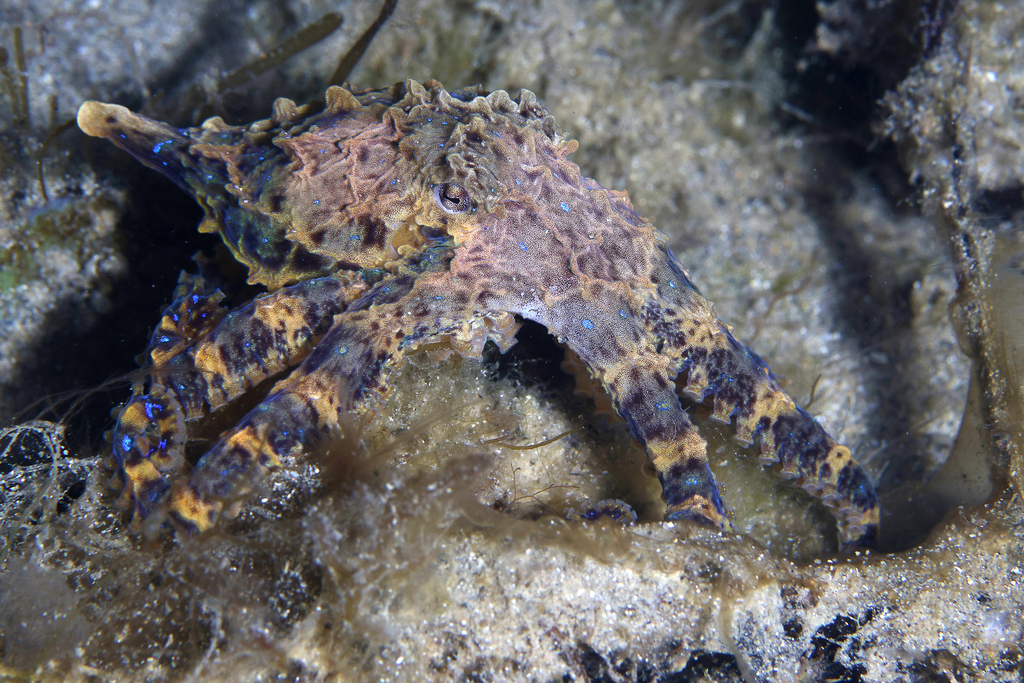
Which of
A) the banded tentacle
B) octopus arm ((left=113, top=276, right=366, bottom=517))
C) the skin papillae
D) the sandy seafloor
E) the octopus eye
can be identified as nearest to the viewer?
the sandy seafloor

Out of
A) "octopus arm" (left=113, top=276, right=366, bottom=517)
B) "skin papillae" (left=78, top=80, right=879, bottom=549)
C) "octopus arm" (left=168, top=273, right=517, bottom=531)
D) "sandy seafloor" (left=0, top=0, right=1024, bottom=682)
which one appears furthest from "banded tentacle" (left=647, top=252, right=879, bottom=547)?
"octopus arm" (left=113, top=276, right=366, bottom=517)

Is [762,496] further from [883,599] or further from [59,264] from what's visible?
[59,264]

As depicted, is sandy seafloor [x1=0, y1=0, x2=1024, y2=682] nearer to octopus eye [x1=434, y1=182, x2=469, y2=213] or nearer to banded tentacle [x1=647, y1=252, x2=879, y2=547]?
banded tentacle [x1=647, y1=252, x2=879, y2=547]

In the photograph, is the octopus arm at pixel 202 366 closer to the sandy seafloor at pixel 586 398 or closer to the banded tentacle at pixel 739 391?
the sandy seafloor at pixel 586 398

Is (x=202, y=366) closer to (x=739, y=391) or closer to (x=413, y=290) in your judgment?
(x=413, y=290)

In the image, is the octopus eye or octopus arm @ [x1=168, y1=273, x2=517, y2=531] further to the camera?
the octopus eye

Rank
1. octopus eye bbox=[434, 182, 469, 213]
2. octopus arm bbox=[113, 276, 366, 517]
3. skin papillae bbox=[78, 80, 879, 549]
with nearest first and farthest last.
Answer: octopus arm bbox=[113, 276, 366, 517]
skin papillae bbox=[78, 80, 879, 549]
octopus eye bbox=[434, 182, 469, 213]

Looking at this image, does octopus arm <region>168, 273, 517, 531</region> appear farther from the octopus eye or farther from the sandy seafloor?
the octopus eye

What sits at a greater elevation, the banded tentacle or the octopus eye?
the octopus eye
